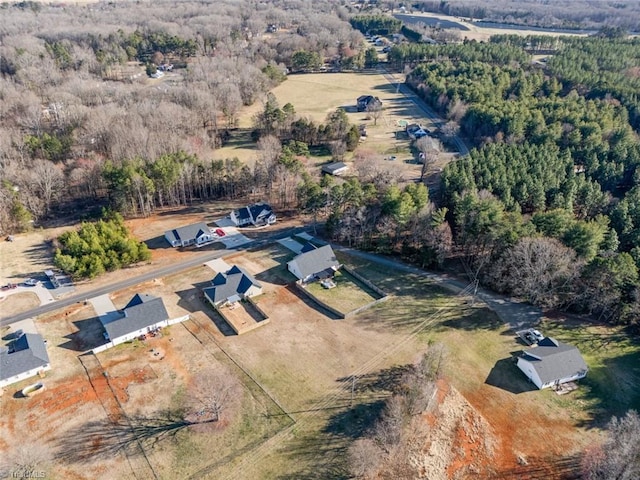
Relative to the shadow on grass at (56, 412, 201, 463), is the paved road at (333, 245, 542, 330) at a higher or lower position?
higher

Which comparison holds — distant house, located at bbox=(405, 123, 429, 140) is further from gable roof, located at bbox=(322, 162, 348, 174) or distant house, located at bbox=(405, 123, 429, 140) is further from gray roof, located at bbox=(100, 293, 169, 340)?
gray roof, located at bbox=(100, 293, 169, 340)

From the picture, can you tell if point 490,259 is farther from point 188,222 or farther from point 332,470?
point 188,222

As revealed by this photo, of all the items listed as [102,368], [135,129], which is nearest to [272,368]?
[102,368]

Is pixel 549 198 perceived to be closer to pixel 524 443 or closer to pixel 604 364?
pixel 604 364

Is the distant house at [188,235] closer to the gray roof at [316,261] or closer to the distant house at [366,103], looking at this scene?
the gray roof at [316,261]

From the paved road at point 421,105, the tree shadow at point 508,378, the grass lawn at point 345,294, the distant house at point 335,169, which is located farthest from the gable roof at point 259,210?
the paved road at point 421,105

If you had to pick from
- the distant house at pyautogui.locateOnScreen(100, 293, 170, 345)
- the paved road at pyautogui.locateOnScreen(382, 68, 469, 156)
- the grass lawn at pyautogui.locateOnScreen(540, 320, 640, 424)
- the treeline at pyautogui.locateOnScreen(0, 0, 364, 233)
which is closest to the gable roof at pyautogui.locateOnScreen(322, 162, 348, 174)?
the treeline at pyautogui.locateOnScreen(0, 0, 364, 233)
